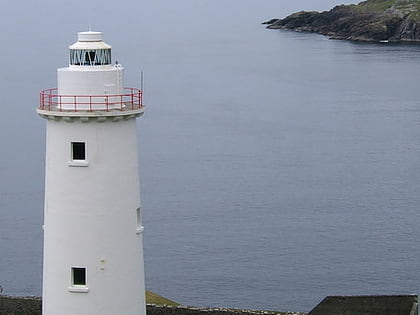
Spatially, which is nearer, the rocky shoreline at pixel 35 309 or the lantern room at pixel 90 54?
the lantern room at pixel 90 54

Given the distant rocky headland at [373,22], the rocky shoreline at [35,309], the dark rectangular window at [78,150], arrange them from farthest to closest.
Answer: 1. the distant rocky headland at [373,22]
2. the rocky shoreline at [35,309]
3. the dark rectangular window at [78,150]

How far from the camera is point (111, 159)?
43.5 ft

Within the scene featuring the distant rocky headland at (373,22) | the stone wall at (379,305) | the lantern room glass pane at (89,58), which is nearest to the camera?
the lantern room glass pane at (89,58)

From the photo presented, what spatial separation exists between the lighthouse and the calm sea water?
1866cm

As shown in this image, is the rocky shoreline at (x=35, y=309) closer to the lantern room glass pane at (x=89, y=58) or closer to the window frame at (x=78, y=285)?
the window frame at (x=78, y=285)

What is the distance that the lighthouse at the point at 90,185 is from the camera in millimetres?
13094

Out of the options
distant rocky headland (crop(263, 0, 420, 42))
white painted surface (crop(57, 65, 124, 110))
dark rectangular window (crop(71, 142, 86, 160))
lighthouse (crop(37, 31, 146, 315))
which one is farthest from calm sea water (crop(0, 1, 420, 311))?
distant rocky headland (crop(263, 0, 420, 42))

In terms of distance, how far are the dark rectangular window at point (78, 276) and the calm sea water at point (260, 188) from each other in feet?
61.4

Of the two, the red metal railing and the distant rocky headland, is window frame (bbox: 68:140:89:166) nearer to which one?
the red metal railing

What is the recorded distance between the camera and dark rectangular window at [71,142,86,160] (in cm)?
1315

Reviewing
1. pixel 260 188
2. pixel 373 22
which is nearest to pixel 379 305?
pixel 260 188

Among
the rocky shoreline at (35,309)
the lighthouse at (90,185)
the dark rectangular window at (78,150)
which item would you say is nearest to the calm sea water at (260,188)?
the rocky shoreline at (35,309)

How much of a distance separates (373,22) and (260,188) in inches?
3946

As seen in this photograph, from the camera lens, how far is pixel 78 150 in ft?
43.3
